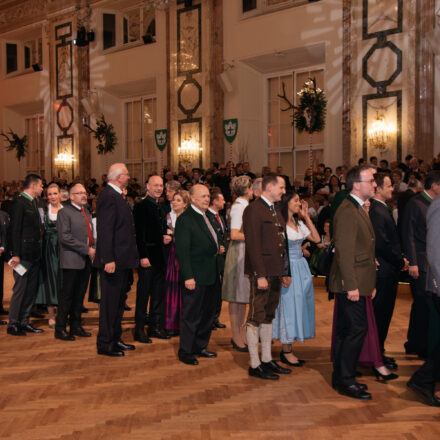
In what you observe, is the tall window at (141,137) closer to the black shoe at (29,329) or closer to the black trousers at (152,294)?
the black shoe at (29,329)

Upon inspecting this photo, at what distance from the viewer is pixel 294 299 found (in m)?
4.77

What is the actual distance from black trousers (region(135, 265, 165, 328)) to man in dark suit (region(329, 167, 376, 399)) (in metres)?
2.15

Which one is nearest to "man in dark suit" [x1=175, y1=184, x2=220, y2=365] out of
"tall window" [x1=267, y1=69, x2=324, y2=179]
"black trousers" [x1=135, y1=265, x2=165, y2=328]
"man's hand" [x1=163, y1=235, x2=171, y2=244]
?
"black trousers" [x1=135, y1=265, x2=165, y2=328]

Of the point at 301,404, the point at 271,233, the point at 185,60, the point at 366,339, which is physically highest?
the point at 185,60

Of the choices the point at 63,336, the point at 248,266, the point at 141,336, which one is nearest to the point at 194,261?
the point at 248,266

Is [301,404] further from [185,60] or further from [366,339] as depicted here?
[185,60]

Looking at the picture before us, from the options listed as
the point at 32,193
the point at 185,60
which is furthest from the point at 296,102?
the point at 32,193

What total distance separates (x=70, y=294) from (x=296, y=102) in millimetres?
9917

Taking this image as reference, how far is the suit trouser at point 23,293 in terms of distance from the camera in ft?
19.7

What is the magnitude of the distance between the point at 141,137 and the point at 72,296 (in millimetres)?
12725

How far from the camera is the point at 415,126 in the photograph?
1159 cm

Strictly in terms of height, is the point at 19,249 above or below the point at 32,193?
below

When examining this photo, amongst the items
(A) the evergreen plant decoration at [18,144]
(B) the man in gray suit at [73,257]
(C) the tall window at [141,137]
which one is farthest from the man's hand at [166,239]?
(A) the evergreen plant decoration at [18,144]

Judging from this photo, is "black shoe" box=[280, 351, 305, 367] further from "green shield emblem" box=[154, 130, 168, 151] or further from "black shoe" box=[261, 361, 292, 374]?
"green shield emblem" box=[154, 130, 168, 151]
